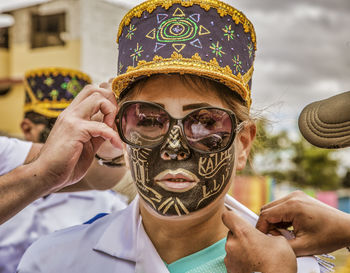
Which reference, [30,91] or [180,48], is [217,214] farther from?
[30,91]

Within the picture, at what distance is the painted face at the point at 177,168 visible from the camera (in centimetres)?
181

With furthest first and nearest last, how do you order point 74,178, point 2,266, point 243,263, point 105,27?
point 105,27 → point 2,266 → point 74,178 → point 243,263

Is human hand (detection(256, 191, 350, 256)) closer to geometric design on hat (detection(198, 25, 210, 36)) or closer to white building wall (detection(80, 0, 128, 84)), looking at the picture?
geometric design on hat (detection(198, 25, 210, 36))

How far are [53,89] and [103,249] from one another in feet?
7.49

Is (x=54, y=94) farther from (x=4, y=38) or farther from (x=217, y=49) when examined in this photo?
(x=4, y=38)

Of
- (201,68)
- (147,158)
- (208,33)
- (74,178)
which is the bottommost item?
(74,178)

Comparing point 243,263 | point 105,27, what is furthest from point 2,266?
point 105,27

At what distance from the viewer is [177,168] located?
71.0 inches

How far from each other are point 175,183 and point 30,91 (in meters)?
2.74

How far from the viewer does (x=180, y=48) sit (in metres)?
1.85

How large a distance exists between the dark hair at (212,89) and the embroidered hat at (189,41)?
0.14ft

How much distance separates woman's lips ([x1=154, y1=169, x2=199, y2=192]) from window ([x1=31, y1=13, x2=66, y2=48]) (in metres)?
10.9

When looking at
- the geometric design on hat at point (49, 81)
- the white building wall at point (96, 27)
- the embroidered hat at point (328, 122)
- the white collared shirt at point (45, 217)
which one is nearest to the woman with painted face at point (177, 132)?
the embroidered hat at point (328, 122)

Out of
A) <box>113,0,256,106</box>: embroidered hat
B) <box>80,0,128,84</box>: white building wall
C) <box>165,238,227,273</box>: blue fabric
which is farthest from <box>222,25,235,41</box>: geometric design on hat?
<box>80,0,128,84</box>: white building wall
